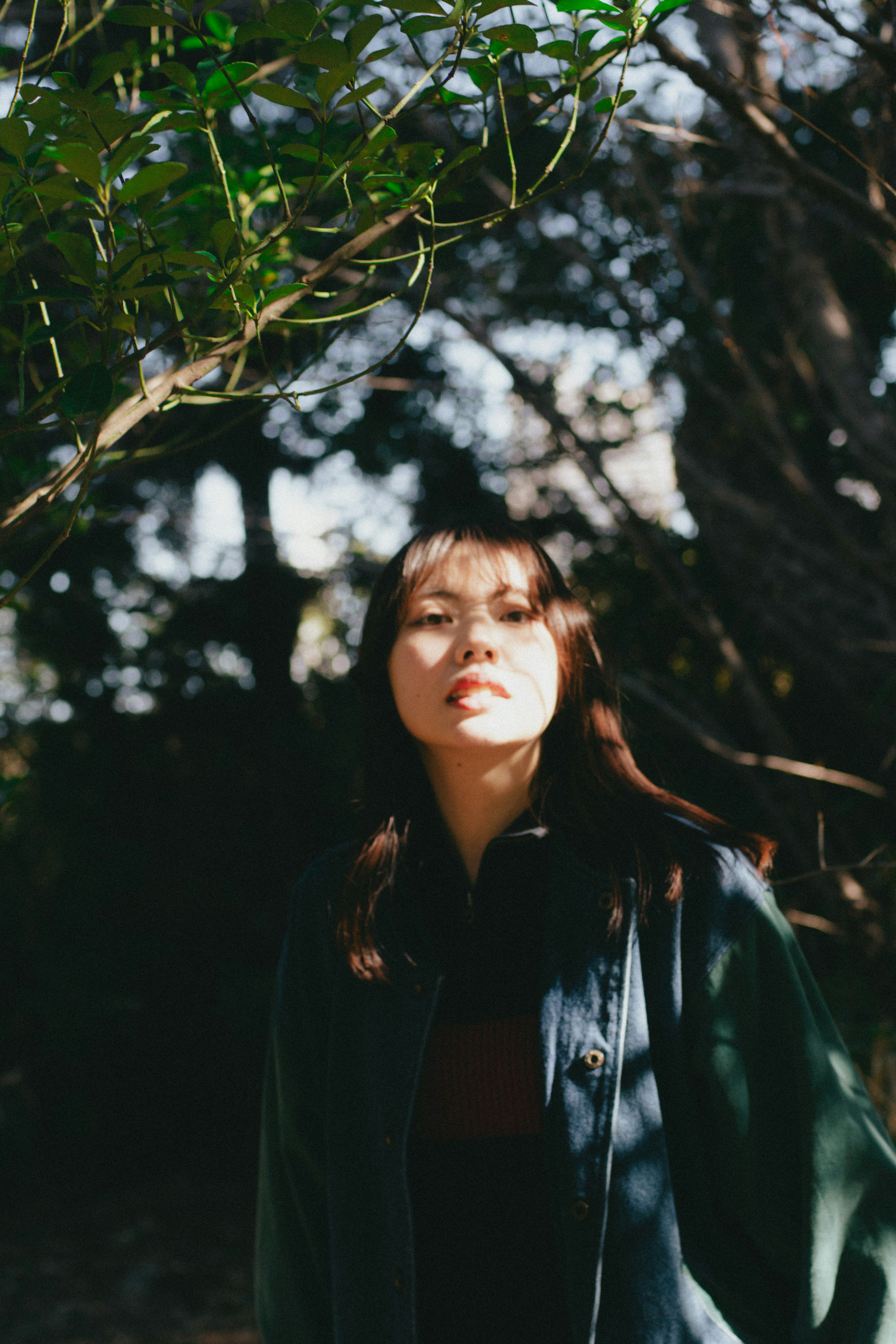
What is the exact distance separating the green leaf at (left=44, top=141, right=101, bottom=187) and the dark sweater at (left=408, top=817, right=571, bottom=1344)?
90 centimetres

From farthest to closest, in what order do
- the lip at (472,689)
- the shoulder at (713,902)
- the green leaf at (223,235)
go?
the lip at (472,689), the shoulder at (713,902), the green leaf at (223,235)

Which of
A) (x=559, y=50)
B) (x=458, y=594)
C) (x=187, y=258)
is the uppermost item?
(x=559, y=50)

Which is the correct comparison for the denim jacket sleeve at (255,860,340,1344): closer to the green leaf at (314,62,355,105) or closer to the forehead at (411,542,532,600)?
the forehead at (411,542,532,600)

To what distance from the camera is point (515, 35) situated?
84 centimetres

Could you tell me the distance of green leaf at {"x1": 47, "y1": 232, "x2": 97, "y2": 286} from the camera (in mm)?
796

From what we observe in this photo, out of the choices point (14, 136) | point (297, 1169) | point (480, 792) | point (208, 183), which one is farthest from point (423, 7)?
point (297, 1169)

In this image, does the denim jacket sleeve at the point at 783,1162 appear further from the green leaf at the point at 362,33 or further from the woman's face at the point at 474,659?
the green leaf at the point at 362,33

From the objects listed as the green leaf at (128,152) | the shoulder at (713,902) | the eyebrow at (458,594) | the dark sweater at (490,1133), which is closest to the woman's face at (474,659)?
the eyebrow at (458,594)

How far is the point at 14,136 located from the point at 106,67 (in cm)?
15

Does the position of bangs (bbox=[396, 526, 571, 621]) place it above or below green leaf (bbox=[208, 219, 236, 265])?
below

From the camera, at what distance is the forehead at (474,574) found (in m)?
1.30

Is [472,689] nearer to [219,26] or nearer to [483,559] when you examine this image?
[483,559]

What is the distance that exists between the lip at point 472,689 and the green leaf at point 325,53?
686 mm

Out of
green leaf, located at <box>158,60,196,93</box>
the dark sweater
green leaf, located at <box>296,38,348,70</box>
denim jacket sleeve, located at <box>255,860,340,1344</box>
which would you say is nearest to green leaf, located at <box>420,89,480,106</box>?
green leaf, located at <box>296,38,348,70</box>
